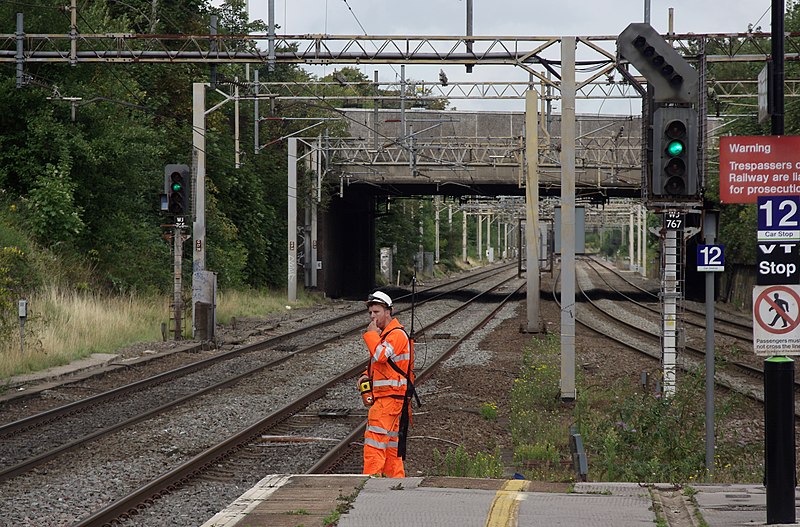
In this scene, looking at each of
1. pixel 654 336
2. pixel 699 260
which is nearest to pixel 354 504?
pixel 699 260

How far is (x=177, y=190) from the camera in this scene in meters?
26.0

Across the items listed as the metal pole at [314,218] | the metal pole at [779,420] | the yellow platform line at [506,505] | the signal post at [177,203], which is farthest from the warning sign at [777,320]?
the metal pole at [314,218]

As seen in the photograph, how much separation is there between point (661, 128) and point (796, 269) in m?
4.96

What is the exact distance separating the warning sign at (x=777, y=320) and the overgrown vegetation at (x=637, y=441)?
320 centimetres

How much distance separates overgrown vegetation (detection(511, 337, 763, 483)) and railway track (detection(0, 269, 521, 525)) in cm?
247

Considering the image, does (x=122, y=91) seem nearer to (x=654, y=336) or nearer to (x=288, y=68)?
(x=654, y=336)

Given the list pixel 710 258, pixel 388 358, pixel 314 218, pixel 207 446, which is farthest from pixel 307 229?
pixel 388 358

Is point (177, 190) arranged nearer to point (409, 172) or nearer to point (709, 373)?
point (709, 373)

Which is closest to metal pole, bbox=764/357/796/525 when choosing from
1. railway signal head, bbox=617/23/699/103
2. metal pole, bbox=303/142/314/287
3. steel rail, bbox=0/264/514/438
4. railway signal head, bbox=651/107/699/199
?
railway signal head, bbox=651/107/699/199

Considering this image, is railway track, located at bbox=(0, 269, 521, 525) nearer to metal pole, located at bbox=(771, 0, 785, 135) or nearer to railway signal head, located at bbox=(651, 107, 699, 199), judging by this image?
railway signal head, located at bbox=(651, 107, 699, 199)

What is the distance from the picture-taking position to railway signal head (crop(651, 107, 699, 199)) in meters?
12.3

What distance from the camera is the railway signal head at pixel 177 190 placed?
2578 cm

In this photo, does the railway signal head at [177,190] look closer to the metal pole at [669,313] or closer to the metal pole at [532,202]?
the metal pole at [532,202]

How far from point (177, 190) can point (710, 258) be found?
56.5 ft
